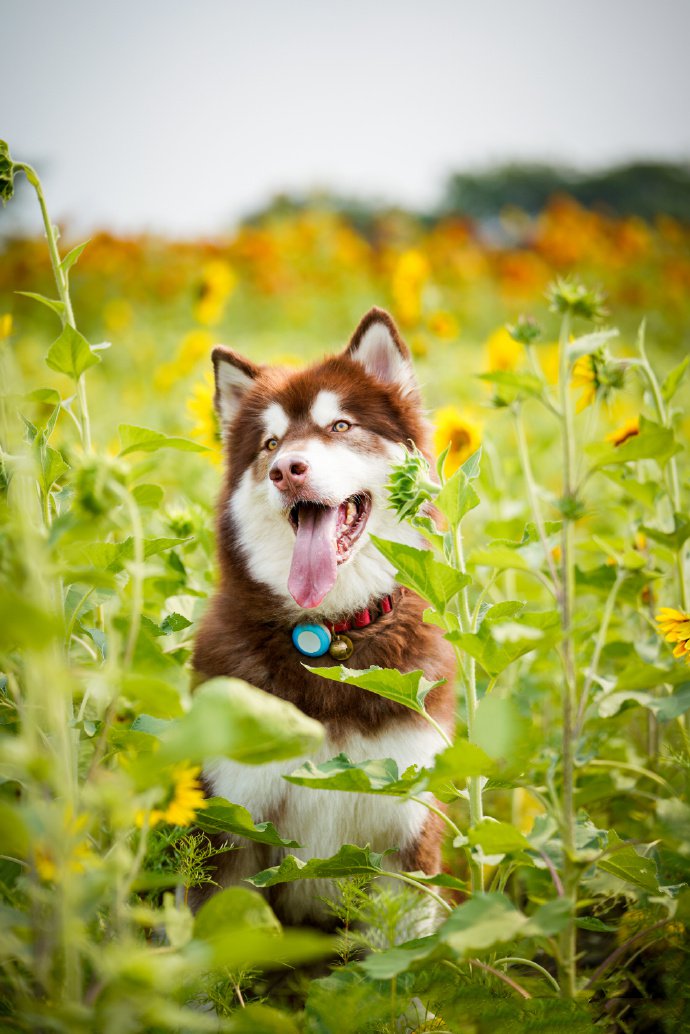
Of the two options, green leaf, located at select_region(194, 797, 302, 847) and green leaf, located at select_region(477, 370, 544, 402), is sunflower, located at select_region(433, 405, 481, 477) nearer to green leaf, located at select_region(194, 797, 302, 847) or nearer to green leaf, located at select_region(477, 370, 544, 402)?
green leaf, located at select_region(477, 370, 544, 402)

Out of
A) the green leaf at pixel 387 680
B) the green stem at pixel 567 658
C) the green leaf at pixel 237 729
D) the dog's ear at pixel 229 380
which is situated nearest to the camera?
the green leaf at pixel 237 729

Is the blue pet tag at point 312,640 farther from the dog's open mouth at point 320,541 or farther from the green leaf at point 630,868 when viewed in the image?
the green leaf at point 630,868

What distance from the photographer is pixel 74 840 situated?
3.38ft

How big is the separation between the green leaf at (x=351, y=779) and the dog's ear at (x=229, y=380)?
4.99ft

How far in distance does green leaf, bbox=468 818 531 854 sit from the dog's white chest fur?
0.65m

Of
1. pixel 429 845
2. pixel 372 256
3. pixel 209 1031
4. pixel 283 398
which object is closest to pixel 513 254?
pixel 372 256

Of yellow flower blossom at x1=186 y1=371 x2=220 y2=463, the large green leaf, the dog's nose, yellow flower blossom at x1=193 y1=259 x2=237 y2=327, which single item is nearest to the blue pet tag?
the dog's nose

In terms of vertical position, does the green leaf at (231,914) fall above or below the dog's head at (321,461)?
below

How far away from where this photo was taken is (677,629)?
6.23 ft

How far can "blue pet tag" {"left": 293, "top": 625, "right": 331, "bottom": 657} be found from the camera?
2.14 m

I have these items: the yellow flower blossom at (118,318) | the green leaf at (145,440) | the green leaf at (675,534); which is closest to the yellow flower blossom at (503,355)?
the green leaf at (675,534)

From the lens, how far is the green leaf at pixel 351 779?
1411 millimetres

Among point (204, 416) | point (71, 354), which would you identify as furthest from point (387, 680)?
point (204, 416)

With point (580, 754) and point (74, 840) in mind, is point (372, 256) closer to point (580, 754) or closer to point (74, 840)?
point (580, 754)
